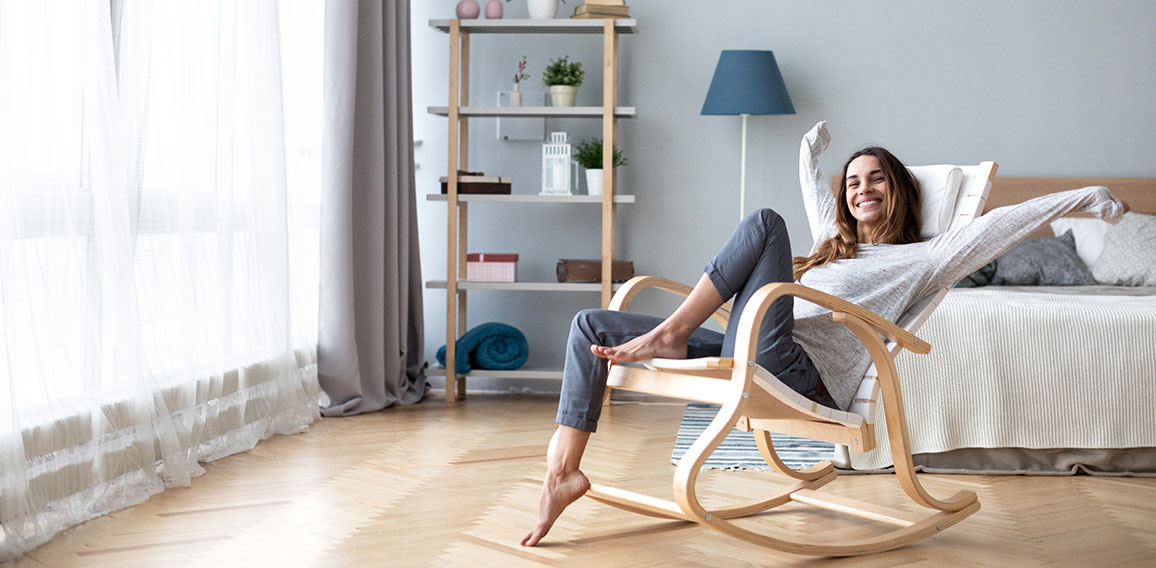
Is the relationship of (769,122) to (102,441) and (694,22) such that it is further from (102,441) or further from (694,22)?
(102,441)

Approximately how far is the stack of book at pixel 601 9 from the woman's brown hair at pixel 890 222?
1.87 metres

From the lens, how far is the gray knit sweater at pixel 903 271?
7.29ft

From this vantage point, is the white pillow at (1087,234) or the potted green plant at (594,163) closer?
the white pillow at (1087,234)

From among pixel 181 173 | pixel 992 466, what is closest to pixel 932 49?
pixel 992 466

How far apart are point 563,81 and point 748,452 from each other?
1.86m

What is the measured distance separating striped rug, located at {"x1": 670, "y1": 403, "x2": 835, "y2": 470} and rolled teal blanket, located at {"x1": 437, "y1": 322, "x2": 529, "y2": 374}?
3.04ft

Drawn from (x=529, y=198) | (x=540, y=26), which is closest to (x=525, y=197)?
(x=529, y=198)

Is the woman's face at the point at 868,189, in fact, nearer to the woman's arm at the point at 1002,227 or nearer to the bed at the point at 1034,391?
the woman's arm at the point at 1002,227

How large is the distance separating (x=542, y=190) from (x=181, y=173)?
67.4 inches

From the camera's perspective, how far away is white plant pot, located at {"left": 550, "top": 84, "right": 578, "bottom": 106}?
4.19 m

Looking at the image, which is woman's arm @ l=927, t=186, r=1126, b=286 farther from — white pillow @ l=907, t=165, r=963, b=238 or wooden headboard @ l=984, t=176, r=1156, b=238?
wooden headboard @ l=984, t=176, r=1156, b=238

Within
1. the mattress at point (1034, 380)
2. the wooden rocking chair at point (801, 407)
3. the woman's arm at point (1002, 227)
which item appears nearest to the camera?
the wooden rocking chair at point (801, 407)

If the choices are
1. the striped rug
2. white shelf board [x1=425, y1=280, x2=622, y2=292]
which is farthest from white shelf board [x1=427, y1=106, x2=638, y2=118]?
the striped rug

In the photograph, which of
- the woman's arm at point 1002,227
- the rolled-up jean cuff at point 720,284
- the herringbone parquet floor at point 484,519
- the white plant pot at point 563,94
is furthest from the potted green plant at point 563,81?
the rolled-up jean cuff at point 720,284
